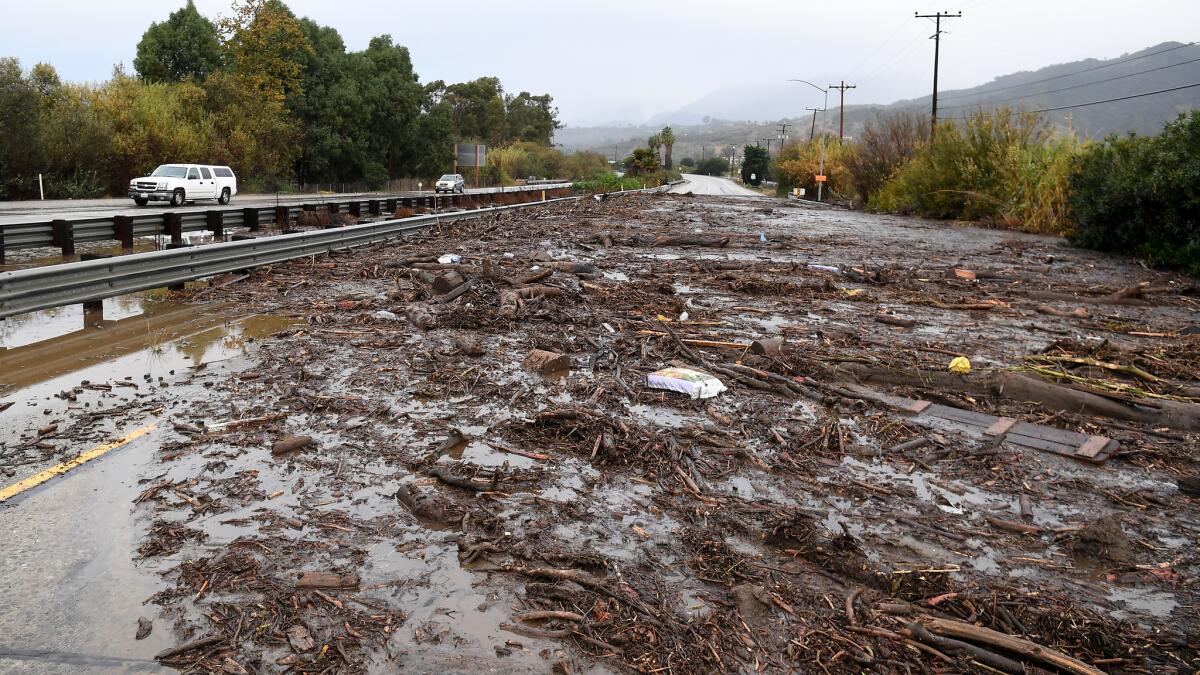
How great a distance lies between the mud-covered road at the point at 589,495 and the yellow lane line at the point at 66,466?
2.5 inches

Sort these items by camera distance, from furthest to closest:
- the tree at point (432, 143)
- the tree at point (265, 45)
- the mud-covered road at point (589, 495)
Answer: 1. the tree at point (432, 143)
2. the tree at point (265, 45)
3. the mud-covered road at point (589, 495)

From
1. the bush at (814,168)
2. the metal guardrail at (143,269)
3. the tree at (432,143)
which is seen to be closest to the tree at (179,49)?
the tree at (432,143)

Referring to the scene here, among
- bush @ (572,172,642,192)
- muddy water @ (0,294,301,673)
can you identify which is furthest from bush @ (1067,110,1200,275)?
bush @ (572,172,642,192)

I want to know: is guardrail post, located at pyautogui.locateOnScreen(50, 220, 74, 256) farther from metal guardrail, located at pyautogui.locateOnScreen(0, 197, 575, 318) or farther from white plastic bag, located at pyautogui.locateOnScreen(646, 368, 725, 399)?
white plastic bag, located at pyautogui.locateOnScreen(646, 368, 725, 399)

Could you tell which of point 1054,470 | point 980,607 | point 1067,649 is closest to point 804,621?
point 980,607

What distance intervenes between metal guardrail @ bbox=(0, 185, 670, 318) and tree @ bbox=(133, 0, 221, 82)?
55649 millimetres

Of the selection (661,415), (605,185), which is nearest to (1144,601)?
(661,415)

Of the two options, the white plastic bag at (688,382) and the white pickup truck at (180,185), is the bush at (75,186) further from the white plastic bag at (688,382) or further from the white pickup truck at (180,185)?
the white plastic bag at (688,382)

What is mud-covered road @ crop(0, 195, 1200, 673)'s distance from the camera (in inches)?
145

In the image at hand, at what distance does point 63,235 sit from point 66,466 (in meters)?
Answer: 12.2

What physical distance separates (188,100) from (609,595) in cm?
6006

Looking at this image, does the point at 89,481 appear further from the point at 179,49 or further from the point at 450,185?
the point at 179,49

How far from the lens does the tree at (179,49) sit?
208 feet

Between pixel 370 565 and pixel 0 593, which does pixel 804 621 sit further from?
pixel 0 593
